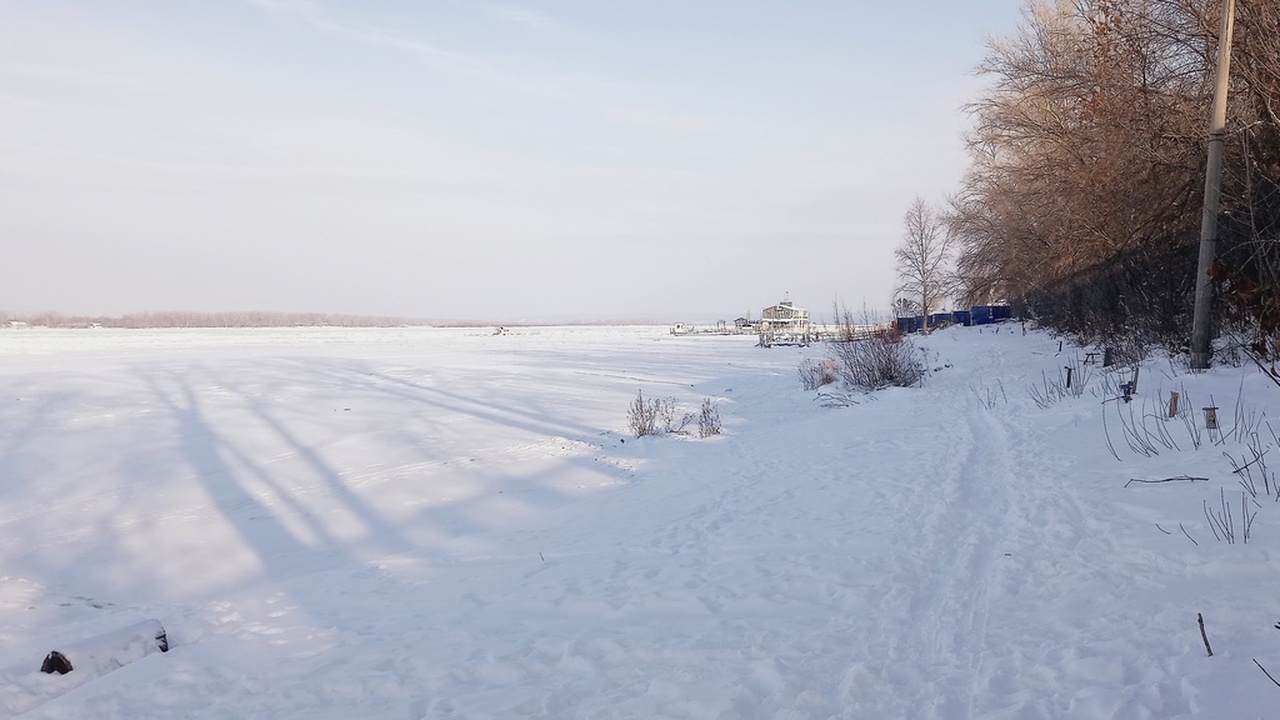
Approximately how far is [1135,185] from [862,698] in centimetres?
1408

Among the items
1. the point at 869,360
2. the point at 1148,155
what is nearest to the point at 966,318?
the point at 869,360

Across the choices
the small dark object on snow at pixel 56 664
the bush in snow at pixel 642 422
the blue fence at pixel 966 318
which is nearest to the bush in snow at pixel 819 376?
the bush in snow at pixel 642 422

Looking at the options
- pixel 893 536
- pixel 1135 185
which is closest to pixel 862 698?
pixel 893 536

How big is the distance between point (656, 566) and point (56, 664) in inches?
175

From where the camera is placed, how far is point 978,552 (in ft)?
19.1

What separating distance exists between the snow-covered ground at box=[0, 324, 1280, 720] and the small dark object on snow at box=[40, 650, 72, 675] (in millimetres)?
113

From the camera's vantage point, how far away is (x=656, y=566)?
6.55 meters

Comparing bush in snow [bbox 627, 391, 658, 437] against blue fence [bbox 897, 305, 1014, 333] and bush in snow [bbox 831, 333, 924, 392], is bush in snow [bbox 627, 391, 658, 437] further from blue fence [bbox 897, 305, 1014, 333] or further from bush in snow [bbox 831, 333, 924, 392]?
blue fence [bbox 897, 305, 1014, 333]

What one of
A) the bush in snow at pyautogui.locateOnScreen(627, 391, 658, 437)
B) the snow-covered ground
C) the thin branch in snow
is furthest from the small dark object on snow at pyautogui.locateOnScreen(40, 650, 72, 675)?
the bush in snow at pyautogui.locateOnScreen(627, 391, 658, 437)

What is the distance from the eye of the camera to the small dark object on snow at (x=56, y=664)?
4906 millimetres

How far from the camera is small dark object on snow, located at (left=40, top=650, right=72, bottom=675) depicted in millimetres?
4906

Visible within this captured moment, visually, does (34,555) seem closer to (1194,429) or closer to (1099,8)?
(1194,429)

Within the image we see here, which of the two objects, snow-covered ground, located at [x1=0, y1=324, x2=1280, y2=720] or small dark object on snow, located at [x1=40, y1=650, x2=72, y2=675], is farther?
small dark object on snow, located at [x1=40, y1=650, x2=72, y2=675]

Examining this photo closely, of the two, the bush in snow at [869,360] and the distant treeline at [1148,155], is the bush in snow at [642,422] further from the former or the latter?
the distant treeline at [1148,155]
